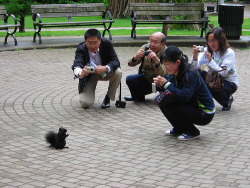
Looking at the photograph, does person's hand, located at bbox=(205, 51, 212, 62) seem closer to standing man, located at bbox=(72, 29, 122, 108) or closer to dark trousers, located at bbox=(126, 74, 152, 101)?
dark trousers, located at bbox=(126, 74, 152, 101)

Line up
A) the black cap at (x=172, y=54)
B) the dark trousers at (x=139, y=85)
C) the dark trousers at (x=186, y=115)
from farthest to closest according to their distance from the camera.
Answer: the dark trousers at (x=139, y=85)
the dark trousers at (x=186, y=115)
the black cap at (x=172, y=54)

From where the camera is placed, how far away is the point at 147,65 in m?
8.23

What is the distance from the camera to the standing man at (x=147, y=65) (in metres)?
7.79

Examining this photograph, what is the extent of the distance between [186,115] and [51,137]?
66.0 inches

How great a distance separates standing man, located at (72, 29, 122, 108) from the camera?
7.73 m

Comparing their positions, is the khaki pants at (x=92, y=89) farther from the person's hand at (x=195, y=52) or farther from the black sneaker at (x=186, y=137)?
the black sneaker at (x=186, y=137)

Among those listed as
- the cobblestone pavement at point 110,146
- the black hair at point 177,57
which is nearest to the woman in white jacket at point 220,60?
the cobblestone pavement at point 110,146

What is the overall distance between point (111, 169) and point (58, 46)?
933 centimetres

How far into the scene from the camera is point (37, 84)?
9828 millimetres

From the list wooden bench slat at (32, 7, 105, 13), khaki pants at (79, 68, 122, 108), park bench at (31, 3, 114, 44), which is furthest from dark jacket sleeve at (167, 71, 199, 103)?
wooden bench slat at (32, 7, 105, 13)

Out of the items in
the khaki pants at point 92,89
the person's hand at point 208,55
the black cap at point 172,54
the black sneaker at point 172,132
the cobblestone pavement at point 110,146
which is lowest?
the cobblestone pavement at point 110,146

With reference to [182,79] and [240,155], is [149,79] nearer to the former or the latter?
[182,79]

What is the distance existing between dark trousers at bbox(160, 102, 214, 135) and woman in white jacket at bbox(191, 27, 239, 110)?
4.63 feet

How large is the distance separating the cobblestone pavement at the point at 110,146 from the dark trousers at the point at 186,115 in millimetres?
235
